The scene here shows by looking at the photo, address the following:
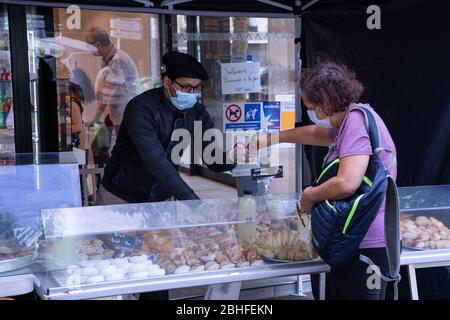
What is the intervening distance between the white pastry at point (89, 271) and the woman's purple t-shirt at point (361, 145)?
1045 millimetres

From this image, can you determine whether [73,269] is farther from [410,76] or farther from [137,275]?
[410,76]

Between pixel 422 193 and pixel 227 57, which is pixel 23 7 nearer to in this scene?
pixel 227 57

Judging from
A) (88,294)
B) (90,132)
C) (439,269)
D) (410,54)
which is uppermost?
(410,54)

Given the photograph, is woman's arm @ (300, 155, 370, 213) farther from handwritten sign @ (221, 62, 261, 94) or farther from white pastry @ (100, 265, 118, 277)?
handwritten sign @ (221, 62, 261, 94)

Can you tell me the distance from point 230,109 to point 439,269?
232cm

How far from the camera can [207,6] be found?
4566 millimetres

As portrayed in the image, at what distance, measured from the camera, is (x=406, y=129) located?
369 centimetres

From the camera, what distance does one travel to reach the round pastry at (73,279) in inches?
92.8

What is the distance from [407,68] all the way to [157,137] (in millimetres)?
1556

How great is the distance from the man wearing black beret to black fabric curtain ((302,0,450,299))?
1089mm

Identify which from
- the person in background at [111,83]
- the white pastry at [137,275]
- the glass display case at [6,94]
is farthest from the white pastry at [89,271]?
the person in background at [111,83]

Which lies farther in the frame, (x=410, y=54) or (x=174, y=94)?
(x=410, y=54)

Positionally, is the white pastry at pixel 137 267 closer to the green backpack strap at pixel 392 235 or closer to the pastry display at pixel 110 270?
the pastry display at pixel 110 270
